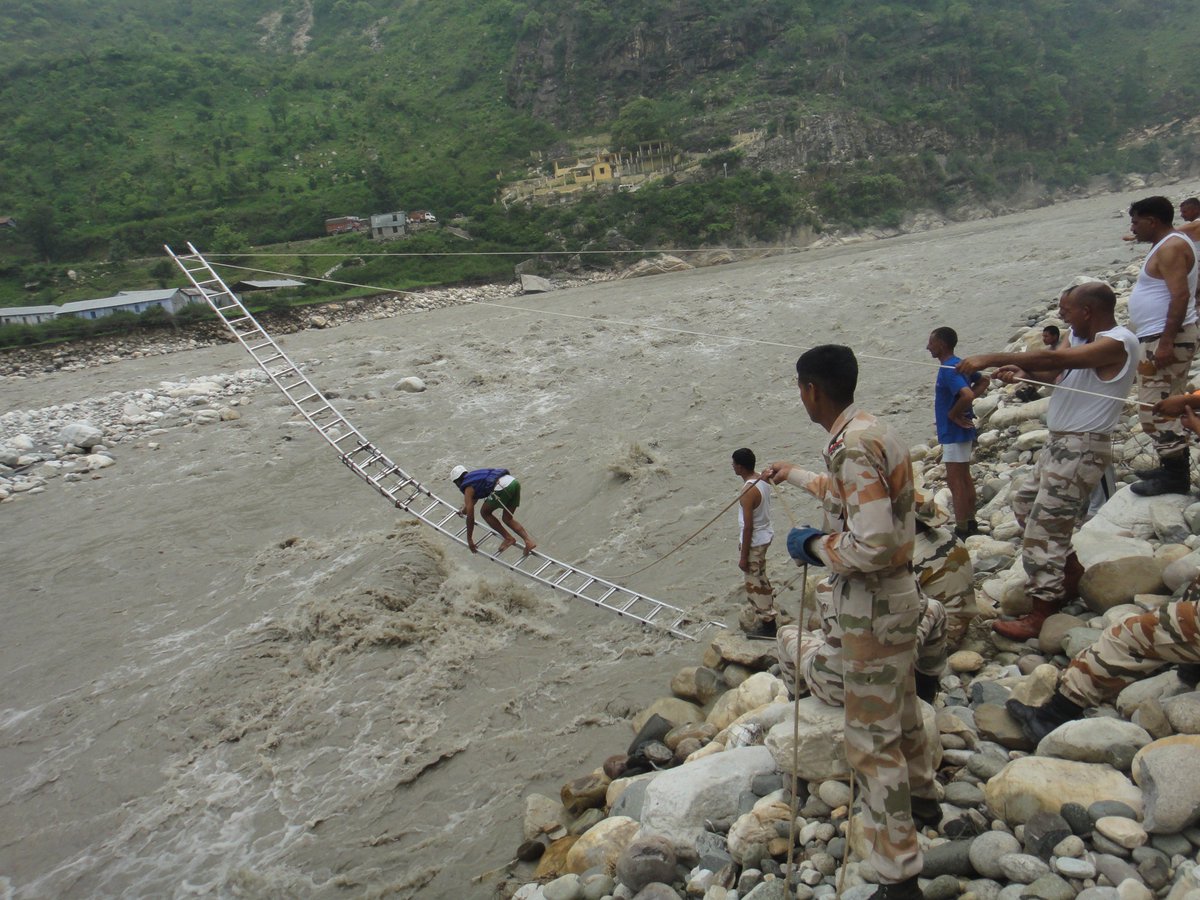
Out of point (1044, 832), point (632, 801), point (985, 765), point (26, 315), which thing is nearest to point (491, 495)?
point (632, 801)

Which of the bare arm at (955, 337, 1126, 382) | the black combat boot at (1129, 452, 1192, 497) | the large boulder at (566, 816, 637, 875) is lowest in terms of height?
the large boulder at (566, 816, 637, 875)

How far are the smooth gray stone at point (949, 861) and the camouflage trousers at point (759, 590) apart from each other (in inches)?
121

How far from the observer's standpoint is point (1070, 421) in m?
4.12

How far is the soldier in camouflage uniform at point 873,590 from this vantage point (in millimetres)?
2598

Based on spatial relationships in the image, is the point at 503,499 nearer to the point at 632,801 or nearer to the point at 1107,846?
the point at 632,801

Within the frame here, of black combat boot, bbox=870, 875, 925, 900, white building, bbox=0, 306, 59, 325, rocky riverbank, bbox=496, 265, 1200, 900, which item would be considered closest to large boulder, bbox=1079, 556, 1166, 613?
rocky riverbank, bbox=496, 265, 1200, 900

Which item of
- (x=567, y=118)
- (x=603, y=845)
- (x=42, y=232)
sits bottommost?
(x=603, y=845)

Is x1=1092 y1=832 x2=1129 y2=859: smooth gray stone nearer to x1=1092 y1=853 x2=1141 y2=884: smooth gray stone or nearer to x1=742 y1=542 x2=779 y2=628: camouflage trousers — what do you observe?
x1=1092 y1=853 x2=1141 y2=884: smooth gray stone

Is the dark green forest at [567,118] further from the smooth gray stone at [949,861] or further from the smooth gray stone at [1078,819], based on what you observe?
the smooth gray stone at [1078,819]

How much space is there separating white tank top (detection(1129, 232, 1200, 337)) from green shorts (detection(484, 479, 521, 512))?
538cm

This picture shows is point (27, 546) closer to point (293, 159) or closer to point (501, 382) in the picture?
point (501, 382)

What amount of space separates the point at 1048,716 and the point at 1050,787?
1.78 ft

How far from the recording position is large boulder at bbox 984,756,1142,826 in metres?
2.83

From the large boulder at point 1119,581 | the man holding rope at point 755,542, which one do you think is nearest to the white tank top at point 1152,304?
the large boulder at point 1119,581
